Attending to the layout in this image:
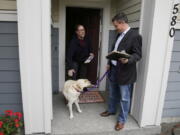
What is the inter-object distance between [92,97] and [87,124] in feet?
3.30

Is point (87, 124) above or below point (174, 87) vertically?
below

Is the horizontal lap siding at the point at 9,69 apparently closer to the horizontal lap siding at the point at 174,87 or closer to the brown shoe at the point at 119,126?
the brown shoe at the point at 119,126

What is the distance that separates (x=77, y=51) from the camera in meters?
2.95

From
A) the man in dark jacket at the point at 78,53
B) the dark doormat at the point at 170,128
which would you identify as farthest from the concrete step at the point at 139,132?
the man in dark jacket at the point at 78,53

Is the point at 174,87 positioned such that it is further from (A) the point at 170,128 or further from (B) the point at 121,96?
(B) the point at 121,96

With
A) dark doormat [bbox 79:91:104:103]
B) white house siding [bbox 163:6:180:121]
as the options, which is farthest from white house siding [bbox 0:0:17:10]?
white house siding [bbox 163:6:180:121]

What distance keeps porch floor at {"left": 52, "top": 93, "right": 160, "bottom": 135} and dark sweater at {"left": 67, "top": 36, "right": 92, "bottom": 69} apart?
2.66ft

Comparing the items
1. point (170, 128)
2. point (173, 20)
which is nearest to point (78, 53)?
point (173, 20)

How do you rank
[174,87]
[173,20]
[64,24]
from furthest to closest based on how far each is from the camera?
1. [64,24]
2. [174,87]
3. [173,20]

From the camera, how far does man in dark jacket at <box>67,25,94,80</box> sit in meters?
2.86

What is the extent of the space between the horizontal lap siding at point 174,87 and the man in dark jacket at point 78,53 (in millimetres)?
1408

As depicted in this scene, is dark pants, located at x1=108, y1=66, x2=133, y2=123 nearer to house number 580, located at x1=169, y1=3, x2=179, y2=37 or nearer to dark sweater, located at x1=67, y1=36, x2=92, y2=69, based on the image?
dark sweater, located at x1=67, y1=36, x2=92, y2=69

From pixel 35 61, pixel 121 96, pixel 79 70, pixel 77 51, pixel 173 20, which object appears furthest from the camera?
pixel 79 70

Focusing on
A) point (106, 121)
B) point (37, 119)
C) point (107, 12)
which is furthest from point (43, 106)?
point (107, 12)
